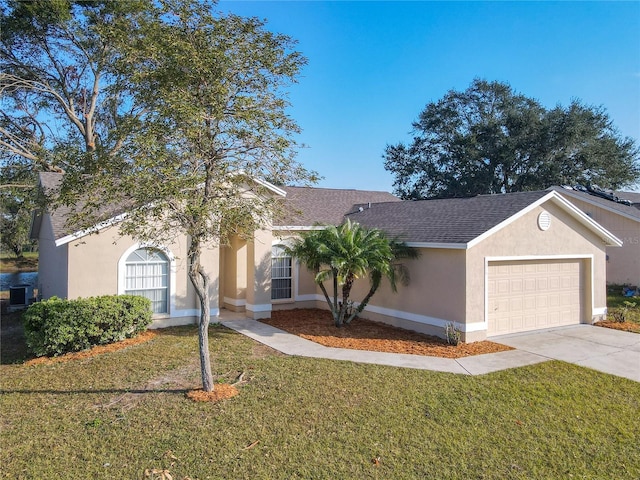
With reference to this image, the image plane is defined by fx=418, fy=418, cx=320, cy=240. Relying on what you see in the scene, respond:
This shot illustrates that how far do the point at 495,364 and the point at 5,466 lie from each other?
29.0 ft

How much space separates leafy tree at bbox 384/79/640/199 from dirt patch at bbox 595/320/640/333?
23851mm

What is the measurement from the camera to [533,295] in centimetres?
1279

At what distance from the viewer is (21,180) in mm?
23156

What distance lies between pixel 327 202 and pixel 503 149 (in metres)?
22.0

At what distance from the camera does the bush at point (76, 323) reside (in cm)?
964

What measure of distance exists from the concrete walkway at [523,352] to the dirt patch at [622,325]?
57 cm

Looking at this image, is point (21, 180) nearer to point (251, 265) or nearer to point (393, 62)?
point (251, 265)

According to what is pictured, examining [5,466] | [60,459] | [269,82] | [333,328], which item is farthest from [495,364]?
[5,466]

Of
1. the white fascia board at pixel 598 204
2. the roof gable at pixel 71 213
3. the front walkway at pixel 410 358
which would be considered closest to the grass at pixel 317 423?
the front walkway at pixel 410 358

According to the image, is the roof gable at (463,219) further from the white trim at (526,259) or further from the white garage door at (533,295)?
the white garage door at (533,295)

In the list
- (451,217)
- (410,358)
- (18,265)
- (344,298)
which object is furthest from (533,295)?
(18,265)

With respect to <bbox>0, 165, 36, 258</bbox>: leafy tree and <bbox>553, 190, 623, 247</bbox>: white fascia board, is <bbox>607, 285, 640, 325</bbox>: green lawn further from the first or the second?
<bbox>0, 165, 36, 258</bbox>: leafy tree

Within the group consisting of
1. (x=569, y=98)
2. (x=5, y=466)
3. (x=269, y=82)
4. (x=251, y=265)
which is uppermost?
(x=569, y=98)

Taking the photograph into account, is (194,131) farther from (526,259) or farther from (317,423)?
(526,259)
